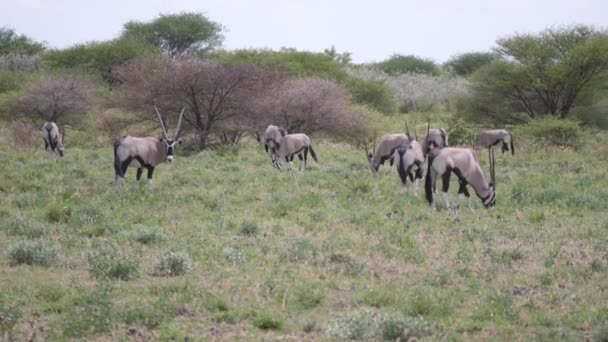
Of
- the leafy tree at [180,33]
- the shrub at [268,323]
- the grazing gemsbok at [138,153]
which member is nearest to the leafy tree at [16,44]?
the leafy tree at [180,33]

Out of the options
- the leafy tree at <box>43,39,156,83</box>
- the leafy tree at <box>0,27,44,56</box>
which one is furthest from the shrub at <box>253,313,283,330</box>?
the leafy tree at <box>0,27,44,56</box>

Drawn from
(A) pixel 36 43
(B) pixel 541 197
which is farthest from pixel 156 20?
(B) pixel 541 197

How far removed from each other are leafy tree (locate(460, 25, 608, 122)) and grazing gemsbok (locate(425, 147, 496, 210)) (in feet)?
52.6

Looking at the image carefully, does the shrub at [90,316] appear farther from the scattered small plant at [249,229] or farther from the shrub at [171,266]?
the scattered small plant at [249,229]

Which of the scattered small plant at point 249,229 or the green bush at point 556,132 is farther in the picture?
the green bush at point 556,132

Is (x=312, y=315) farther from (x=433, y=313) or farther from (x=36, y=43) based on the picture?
(x=36, y=43)

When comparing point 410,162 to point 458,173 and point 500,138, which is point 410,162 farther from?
point 500,138

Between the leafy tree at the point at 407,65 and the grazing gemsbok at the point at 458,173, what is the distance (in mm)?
48744

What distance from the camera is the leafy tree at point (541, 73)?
2761cm

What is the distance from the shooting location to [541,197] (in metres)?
14.3

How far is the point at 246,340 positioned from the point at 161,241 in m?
4.13

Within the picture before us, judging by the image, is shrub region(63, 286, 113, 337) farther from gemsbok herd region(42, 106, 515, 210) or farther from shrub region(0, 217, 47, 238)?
gemsbok herd region(42, 106, 515, 210)

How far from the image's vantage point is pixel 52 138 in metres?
22.4

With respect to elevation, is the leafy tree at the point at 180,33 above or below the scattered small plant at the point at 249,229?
above
